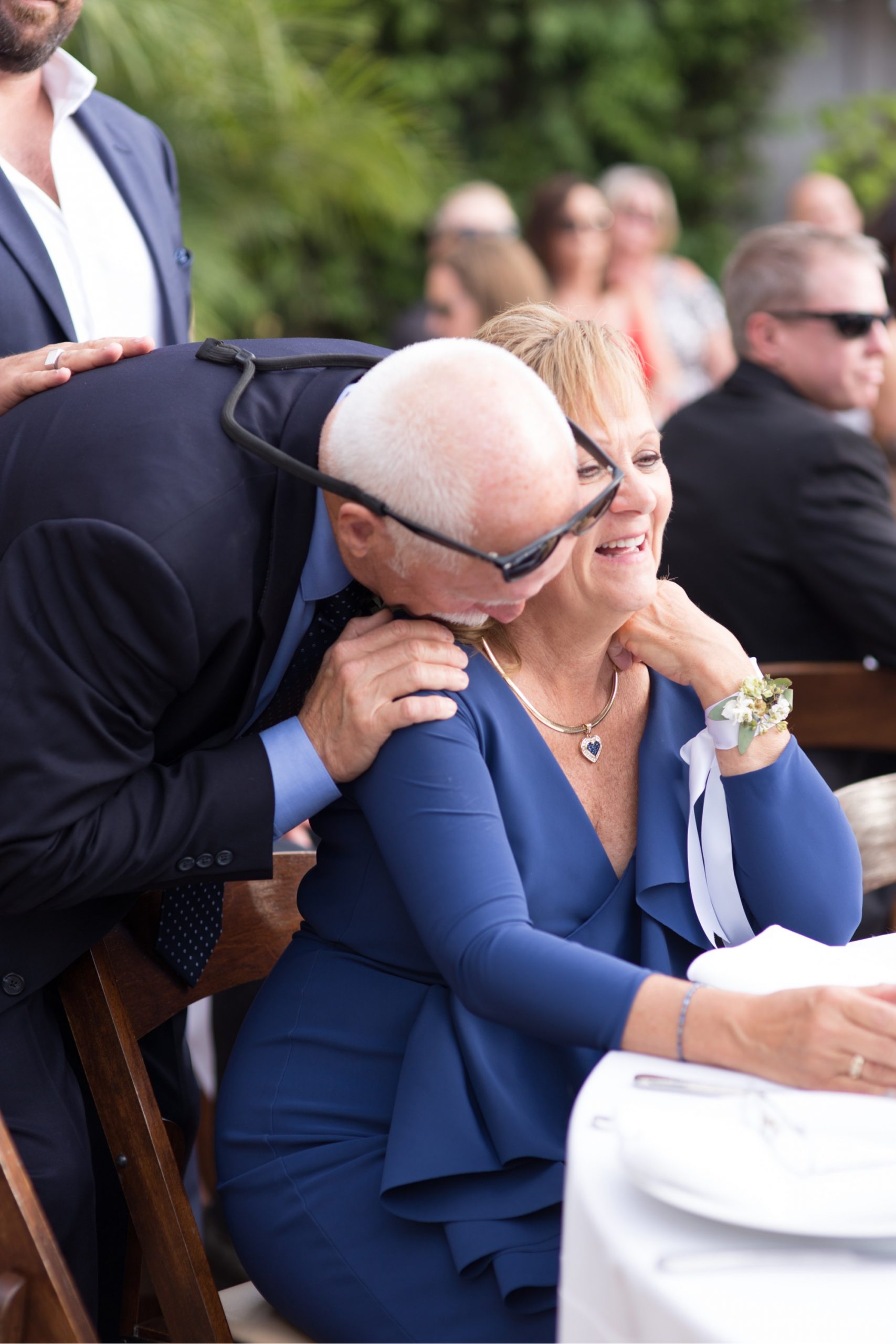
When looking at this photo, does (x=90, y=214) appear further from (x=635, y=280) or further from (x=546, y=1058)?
(x=635, y=280)

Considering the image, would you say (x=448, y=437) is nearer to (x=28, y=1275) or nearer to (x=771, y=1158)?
(x=771, y=1158)

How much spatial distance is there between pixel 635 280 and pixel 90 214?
4.26 metres

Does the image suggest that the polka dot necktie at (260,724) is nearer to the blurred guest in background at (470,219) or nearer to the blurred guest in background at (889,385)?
the blurred guest in background at (889,385)

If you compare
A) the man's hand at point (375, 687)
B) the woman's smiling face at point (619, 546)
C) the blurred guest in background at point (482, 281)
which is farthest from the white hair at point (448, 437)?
the blurred guest in background at point (482, 281)

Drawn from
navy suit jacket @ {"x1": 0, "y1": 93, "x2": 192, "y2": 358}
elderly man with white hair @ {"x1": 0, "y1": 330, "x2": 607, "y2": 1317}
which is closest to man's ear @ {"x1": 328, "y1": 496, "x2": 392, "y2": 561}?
elderly man with white hair @ {"x1": 0, "y1": 330, "x2": 607, "y2": 1317}

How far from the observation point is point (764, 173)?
10.3m

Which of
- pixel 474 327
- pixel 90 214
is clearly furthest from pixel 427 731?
pixel 474 327

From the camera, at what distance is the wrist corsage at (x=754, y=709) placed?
1.90 metres

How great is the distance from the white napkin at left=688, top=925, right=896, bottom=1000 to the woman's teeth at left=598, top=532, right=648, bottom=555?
56 centimetres

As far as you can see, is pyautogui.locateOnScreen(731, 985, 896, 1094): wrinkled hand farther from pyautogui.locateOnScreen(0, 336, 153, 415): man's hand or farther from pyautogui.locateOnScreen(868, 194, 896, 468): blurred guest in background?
pyautogui.locateOnScreen(868, 194, 896, 468): blurred guest in background

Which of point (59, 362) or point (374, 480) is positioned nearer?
point (374, 480)

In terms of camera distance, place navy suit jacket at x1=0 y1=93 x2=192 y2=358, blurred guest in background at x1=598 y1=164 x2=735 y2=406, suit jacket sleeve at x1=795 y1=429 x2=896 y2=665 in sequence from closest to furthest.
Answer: navy suit jacket at x1=0 y1=93 x2=192 y2=358
suit jacket sleeve at x1=795 y1=429 x2=896 y2=665
blurred guest in background at x1=598 y1=164 x2=735 y2=406

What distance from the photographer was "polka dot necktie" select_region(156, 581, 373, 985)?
192 centimetres

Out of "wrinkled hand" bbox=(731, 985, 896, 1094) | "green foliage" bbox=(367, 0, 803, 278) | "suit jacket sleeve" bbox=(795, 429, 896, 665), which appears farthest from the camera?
"green foliage" bbox=(367, 0, 803, 278)
